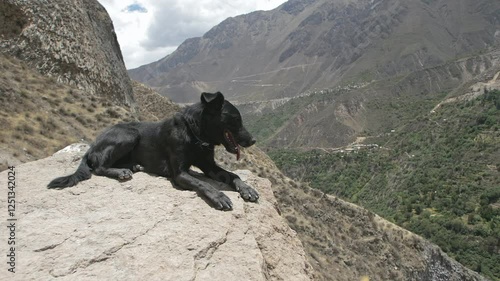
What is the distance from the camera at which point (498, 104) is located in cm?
10912

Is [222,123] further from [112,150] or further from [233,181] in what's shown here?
[112,150]

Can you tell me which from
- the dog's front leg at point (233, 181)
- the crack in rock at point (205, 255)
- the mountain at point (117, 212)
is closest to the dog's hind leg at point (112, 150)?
the mountain at point (117, 212)

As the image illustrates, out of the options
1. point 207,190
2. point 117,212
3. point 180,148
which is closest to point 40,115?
point 180,148

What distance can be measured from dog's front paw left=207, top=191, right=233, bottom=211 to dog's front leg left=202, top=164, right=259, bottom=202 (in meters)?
0.67

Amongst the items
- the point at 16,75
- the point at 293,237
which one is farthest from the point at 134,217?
the point at 16,75

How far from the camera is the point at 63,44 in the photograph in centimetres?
2083

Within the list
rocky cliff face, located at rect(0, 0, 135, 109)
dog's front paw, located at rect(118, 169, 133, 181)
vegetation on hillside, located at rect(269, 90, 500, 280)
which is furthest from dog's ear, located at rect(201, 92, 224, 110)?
vegetation on hillside, located at rect(269, 90, 500, 280)

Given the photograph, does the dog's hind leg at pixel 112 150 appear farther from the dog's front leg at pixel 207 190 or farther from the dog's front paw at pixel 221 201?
the dog's front paw at pixel 221 201

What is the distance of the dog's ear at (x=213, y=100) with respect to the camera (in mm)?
5684

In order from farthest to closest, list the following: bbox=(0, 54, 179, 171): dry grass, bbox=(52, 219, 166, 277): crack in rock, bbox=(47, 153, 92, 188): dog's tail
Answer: bbox=(0, 54, 179, 171): dry grass
bbox=(47, 153, 92, 188): dog's tail
bbox=(52, 219, 166, 277): crack in rock

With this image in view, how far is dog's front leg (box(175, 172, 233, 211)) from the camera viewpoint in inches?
217

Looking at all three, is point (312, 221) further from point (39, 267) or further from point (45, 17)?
point (39, 267)

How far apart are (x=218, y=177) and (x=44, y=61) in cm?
1727

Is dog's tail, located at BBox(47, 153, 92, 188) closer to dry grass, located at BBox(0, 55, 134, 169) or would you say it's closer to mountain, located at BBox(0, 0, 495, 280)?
mountain, located at BBox(0, 0, 495, 280)
